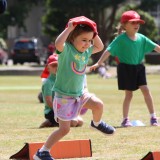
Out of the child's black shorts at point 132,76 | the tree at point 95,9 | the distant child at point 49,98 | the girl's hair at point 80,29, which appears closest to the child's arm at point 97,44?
the girl's hair at point 80,29

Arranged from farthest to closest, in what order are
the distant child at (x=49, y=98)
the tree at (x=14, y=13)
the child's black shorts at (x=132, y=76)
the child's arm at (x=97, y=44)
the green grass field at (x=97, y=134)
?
the tree at (x=14, y=13)
the child's black shorts at (x=132, y=76)
the distant child at (x=49, y=98)
the green grass field at (x=97, y=134)
the child's arm at (x=97, y=44)

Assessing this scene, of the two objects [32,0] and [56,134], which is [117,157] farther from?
[32,0]

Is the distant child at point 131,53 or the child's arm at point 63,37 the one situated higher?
the child's arm at point 63,37

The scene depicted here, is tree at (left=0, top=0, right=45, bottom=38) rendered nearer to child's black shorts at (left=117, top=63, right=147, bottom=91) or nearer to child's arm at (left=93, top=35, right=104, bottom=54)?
child's black shorts at (left=117, top=63, right=147, bottom=91)

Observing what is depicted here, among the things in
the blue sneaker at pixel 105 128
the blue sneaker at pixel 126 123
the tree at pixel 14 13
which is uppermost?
the blue sneaker at pixel 105 128

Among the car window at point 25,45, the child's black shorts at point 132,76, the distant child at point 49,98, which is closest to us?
the distant child at point 49,98

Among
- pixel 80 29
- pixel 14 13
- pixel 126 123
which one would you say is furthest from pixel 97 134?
pixel 14 13

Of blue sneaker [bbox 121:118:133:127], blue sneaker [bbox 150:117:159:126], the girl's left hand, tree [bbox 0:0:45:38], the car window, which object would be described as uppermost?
the girl's left hand

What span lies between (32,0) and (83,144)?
1785 inches

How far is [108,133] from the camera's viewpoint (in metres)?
8.75

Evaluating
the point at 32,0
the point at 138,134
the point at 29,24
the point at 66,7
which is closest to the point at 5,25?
the point at 32,0

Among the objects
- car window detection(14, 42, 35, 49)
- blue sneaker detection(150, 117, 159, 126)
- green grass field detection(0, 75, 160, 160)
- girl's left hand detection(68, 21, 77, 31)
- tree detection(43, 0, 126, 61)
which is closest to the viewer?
girl's left hand detection(68, 21, 77, 31)

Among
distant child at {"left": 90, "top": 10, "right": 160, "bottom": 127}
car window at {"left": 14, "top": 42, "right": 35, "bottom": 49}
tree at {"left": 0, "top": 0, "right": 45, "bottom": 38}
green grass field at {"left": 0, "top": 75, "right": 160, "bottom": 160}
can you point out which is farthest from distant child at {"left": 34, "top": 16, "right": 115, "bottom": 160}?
car window at {"left": 14, "top": 42, "right": 35, "bottom": 49}

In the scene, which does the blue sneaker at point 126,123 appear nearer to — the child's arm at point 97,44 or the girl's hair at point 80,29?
the child's arm at point 97,44
